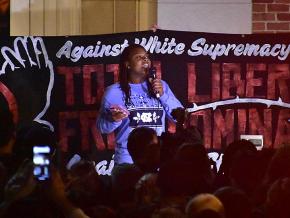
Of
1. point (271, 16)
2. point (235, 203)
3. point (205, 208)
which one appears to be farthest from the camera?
point (271, 16)

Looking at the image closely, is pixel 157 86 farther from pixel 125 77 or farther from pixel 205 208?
pixel 205 208

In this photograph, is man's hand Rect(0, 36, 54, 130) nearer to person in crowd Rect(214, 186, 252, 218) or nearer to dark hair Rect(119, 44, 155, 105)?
dark hair Rect(119, 44, 155, 105)

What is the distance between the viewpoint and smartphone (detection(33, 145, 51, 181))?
14.7ft

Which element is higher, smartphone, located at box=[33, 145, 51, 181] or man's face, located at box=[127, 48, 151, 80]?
man's face, located at box=[127, 48, 151, 80]

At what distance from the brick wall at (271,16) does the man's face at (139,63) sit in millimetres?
1331

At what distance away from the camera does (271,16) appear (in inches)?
299

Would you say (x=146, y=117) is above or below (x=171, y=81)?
below

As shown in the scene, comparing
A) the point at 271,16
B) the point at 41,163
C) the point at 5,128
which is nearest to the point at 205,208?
the point at 41,163

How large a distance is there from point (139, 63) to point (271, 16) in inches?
60.7

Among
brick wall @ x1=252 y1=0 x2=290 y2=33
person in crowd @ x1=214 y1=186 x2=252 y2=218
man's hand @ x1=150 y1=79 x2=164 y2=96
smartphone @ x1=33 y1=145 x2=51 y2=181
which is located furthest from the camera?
brick wall @ x1=252 y1=0 x2=290 y2=33

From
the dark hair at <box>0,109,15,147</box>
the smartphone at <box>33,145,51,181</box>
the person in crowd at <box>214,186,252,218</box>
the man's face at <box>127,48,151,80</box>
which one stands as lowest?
the person in crowd at <box>214,186,252,218</box>

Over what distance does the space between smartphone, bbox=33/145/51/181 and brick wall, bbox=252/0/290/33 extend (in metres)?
3.45

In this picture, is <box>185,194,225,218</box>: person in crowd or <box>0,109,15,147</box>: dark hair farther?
<box>0,109,15,147</box>: dark hair

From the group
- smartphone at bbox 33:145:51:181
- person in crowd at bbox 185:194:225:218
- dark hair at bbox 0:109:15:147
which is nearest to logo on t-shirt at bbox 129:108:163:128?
dark hair at bbox 0:109:15:147
